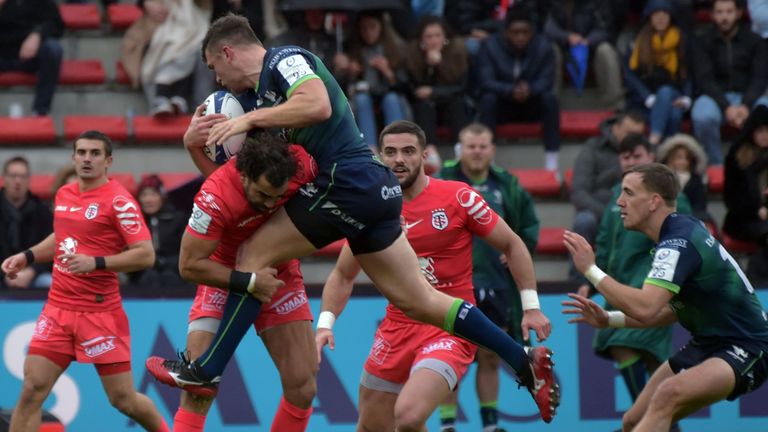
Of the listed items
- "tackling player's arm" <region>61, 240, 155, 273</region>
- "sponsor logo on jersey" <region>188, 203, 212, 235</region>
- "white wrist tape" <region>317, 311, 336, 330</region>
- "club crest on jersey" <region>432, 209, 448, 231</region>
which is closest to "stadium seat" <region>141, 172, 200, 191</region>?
"tackling player's arm" <region>61, 240, 155, 273</region>

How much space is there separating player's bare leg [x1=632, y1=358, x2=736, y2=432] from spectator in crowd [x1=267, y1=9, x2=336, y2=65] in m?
6.36

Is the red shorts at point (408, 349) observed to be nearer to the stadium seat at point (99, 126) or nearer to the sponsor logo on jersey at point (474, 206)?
the sponsor logo on jersey at point (474, 206)

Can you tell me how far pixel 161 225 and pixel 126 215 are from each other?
8.48 feet

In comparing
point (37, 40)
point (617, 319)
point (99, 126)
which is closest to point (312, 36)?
point (99, 126)

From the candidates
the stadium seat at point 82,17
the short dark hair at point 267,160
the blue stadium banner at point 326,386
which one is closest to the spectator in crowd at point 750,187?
the blue stadium banner at point 326,386

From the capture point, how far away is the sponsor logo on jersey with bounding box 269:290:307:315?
26.2ft

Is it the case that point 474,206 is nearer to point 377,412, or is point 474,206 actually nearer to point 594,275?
point 594,275

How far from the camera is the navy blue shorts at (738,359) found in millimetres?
7887

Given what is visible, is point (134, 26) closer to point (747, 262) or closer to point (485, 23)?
point (485, 23)

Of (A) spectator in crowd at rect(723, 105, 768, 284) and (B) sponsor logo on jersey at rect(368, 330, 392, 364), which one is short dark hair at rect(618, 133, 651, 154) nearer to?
(A) spectator in crowd at rect(723, 105, 768, 284)

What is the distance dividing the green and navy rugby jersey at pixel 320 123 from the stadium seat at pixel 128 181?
231 inches

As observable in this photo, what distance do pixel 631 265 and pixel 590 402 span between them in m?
1.51

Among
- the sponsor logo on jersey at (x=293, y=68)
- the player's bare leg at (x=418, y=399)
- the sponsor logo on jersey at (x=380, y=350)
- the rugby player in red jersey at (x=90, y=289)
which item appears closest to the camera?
the sponsor logo on jersey at (x=293, y=68)

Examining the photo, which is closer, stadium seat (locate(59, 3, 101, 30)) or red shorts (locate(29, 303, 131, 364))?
red shorts (locate(29, 303, 131, 364))
